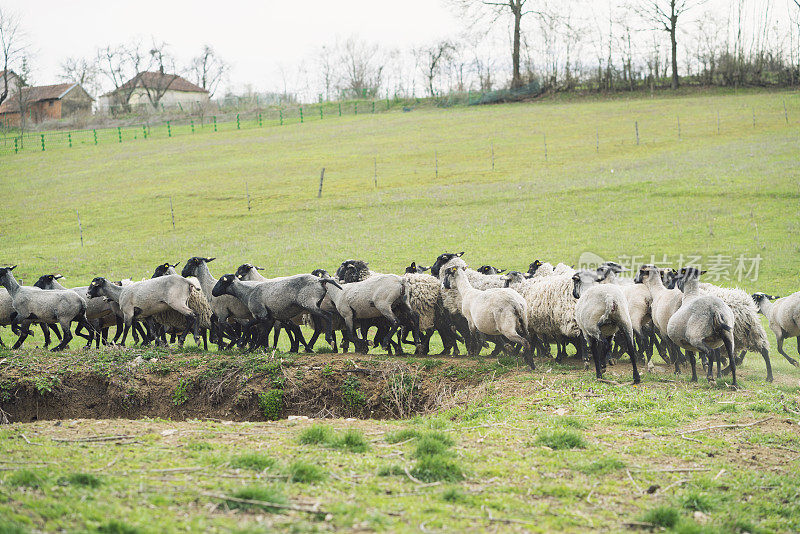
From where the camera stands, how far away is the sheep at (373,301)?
13570 mm

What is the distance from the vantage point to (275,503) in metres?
5.52

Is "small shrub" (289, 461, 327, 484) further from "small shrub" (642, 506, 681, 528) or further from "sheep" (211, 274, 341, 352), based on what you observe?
"sheep" (211, 274, 341, 352)

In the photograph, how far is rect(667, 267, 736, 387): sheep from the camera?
409 inches

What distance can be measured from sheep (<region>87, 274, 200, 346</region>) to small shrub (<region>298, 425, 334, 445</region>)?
25.1 feet

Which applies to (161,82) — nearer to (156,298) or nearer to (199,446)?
(156,298)

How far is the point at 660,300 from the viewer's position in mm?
12172

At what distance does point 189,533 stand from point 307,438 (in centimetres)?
288

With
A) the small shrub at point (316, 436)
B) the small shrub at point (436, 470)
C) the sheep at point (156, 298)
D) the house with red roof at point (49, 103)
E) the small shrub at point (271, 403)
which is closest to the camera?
the small shrub at point (436, 470)

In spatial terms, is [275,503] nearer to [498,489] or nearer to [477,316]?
[498,489]

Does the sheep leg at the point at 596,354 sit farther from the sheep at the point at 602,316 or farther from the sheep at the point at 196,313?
the sheep at the point at 196,313

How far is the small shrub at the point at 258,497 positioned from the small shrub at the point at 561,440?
3.30 m

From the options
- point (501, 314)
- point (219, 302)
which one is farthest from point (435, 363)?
point (219, 302)

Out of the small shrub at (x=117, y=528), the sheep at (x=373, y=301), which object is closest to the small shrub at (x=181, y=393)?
the sheep at (x=373, y=301)

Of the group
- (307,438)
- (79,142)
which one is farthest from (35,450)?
(79,142)
